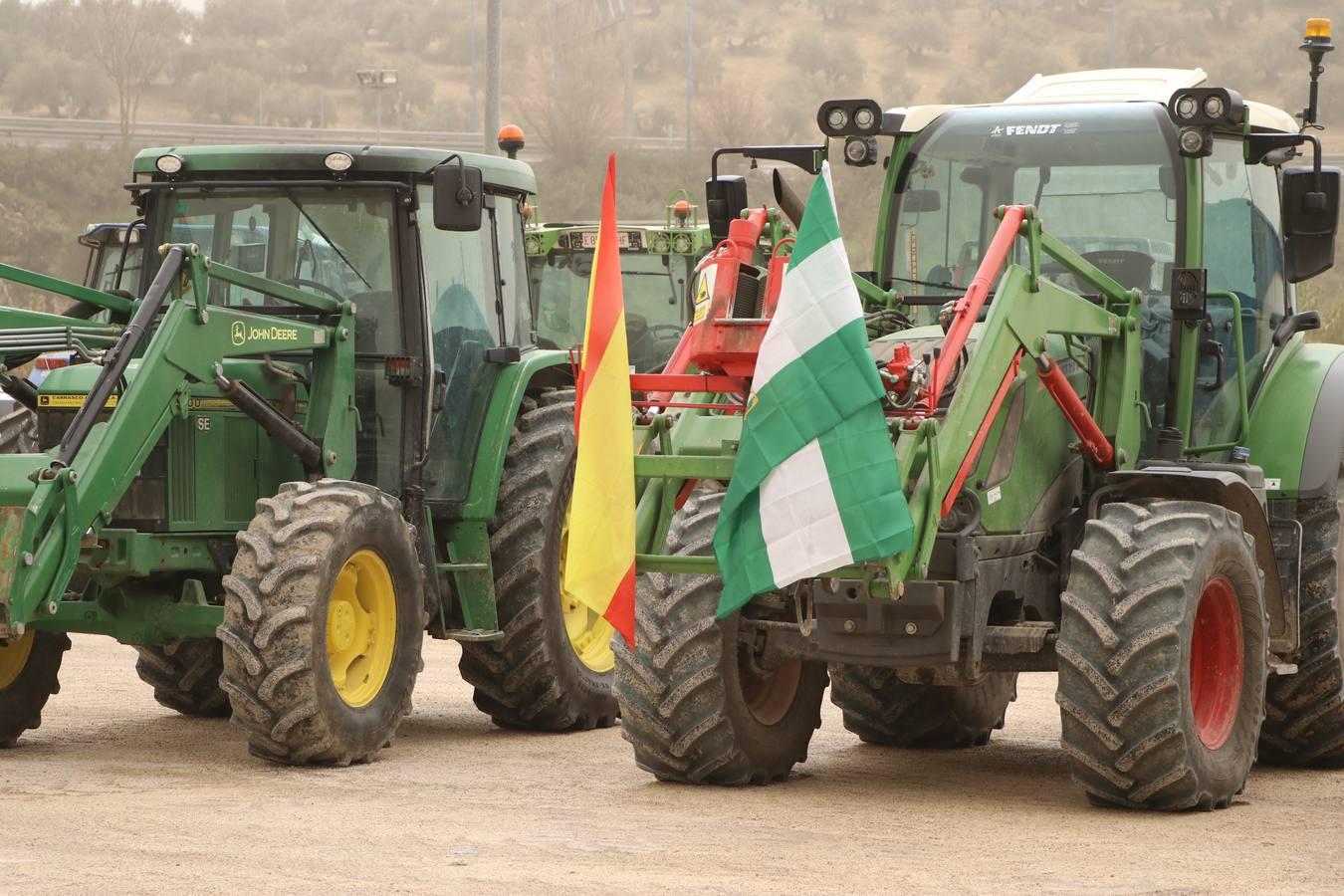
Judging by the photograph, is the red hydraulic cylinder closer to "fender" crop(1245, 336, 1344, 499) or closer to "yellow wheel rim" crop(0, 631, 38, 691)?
"fender" crop(1245, 336, 1344, 499)

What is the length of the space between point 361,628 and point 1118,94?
412cm

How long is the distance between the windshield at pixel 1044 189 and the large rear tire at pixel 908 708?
72.9 inches

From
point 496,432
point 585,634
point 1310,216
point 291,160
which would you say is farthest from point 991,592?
point 291,160

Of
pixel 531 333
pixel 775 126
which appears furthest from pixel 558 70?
pixel 531 333

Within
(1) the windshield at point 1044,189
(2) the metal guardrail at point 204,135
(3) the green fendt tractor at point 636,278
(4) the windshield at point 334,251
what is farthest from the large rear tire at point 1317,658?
(2) the metal guardrail at point 204,135

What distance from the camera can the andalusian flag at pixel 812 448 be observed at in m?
7.05

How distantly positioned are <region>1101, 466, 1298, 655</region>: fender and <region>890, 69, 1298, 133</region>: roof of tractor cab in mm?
1794

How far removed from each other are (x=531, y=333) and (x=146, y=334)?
2.62 m

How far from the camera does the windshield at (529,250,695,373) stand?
17.9 metres

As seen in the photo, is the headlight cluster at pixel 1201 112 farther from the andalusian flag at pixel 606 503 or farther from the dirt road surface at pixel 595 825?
the dirt road surface at pixel 595 825

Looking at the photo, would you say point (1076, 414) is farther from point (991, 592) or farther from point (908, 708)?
point (908, 708)

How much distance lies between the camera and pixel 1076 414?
814 centimetres

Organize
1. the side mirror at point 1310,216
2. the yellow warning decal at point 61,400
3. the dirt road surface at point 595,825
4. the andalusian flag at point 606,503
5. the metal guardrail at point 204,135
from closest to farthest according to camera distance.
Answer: the dirt road surface at point 595,825, the andalusian flag at point 606,503, the side mirror at point 1310,216, the yellow warning decal at point 61,400, the metal guardrail at point 204,135

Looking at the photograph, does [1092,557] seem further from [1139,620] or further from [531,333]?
[531,333]
